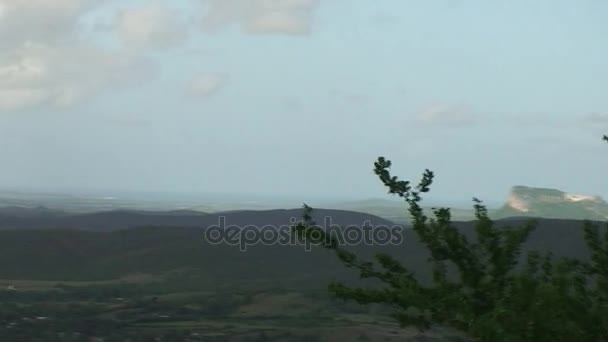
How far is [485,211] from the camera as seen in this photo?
18.2m

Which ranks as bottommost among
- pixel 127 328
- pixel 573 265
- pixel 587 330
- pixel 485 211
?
pixel 127 328

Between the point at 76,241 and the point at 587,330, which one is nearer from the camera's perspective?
the point at 587,330

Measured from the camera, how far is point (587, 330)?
15586 mm

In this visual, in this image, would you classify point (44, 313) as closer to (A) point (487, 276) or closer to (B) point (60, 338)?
(B) point (60, 338)

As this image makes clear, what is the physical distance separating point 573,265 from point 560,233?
520 ft

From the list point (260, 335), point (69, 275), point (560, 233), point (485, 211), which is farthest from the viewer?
point (560, 233)

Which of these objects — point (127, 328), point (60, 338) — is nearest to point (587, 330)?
point (60, 338)

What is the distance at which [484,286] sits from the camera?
1625cm

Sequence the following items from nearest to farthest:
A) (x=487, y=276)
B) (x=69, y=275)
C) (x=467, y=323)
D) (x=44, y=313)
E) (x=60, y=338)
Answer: (x=467, y=323)
(x=487, y=276)
(x=60, y=338)
(x=44, y=313)
(x=69, y=275)

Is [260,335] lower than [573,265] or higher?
lower

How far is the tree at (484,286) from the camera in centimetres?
1423

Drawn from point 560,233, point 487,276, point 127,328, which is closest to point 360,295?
point 487,276

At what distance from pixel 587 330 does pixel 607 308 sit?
72 centimetres

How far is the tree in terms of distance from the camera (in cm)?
1423
